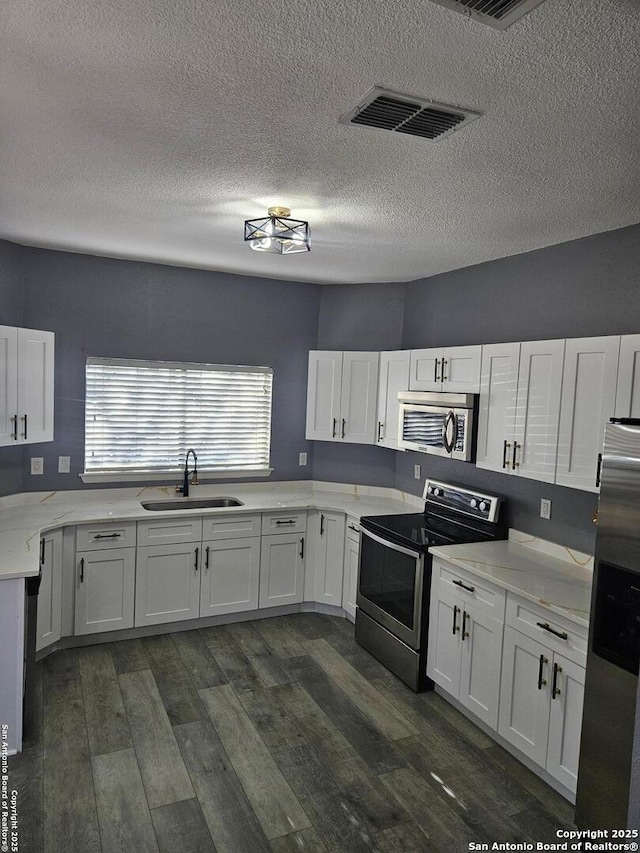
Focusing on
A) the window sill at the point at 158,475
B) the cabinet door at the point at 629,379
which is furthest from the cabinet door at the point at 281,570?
the cabinet door at the point at 629,379

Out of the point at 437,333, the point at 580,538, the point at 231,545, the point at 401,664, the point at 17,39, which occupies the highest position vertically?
the point at 17,39

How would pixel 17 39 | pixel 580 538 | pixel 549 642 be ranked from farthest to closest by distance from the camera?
1. pixel 580 538
2. pixel 549 642
3. pixel 17 39

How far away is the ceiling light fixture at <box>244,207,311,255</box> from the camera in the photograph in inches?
114

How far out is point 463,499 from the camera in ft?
13.2

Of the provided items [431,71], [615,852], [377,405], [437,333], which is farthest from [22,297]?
[615,852]

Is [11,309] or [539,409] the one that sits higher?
[11,309]

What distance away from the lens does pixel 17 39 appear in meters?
1.55

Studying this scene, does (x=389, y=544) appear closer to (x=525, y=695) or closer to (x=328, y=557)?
(x=328, y=557)

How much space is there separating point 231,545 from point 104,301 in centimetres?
206

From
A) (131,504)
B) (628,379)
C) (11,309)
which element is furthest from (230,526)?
(628,379)

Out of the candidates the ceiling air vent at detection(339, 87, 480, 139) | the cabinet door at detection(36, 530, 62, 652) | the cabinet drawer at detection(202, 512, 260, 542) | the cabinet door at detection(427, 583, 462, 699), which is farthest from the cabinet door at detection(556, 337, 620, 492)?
the cabinet door at detection(36, 530, 62, 652)

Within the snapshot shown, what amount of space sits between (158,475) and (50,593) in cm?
124

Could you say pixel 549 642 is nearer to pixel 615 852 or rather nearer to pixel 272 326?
pixel 615 852

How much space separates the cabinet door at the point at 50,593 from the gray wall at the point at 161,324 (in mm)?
692
